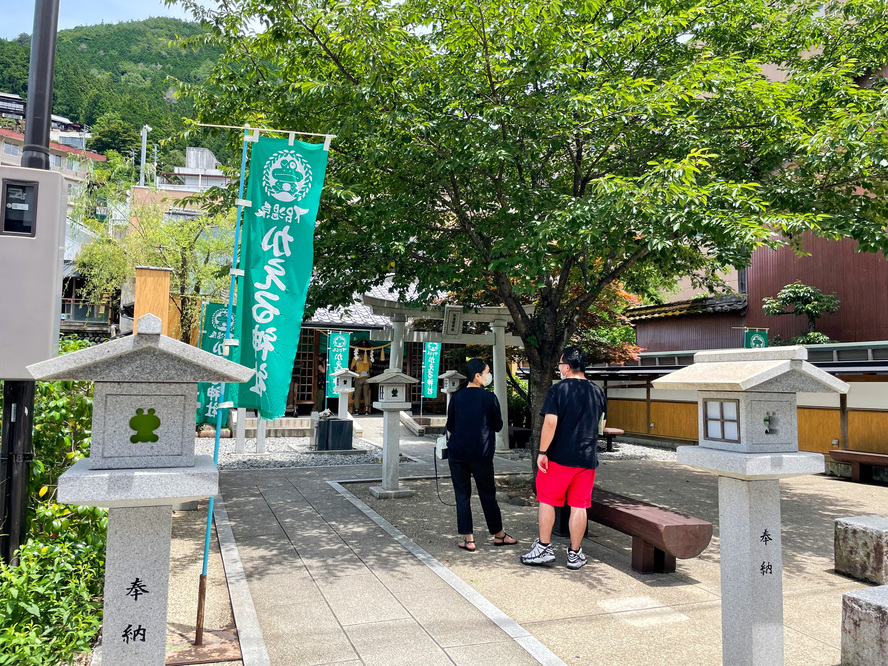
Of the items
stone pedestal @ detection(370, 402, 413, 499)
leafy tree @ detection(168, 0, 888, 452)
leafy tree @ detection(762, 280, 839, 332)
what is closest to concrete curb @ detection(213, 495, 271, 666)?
stone pedestal @ detection(370, 402, 413, 499)

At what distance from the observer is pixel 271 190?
16.0 ft

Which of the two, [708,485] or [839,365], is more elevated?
[839,365]

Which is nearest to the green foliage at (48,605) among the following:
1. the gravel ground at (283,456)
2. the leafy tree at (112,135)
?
the gravel ground at (283,456)

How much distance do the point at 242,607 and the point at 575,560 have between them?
305cm

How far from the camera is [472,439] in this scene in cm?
623

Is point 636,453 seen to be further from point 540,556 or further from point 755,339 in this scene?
point 540,556

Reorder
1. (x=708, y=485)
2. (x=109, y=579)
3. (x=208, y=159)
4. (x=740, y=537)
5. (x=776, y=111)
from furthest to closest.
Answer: (x=208, y=159) → (x=708, y=485) → (x=776, y=111) → (x=740, y=537) → (x=109, y=579)

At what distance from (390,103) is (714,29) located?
4.90 m

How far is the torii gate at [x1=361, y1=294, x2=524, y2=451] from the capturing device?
534 inches

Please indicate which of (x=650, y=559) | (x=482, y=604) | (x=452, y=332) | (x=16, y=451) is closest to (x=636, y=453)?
(x=452, y=332)

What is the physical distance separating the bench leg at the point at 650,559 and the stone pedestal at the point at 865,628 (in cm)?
188

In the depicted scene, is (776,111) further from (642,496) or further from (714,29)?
(642,496)

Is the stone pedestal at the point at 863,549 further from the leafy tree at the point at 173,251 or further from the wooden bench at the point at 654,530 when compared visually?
the leafy tree at the point at 173,251

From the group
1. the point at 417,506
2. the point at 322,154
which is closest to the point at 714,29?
the point at 322,154
